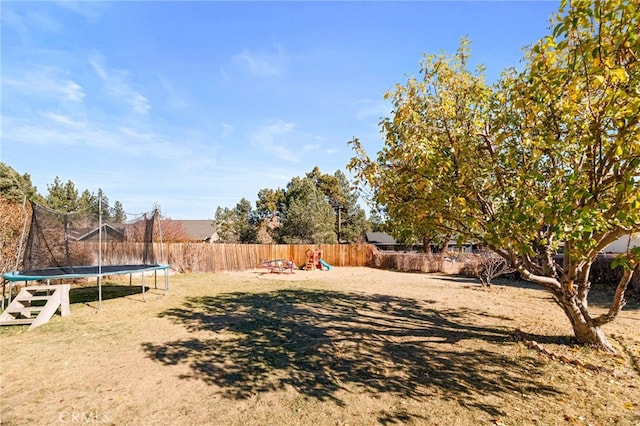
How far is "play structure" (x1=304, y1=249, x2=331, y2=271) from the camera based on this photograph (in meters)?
20.0

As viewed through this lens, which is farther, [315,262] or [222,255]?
[315,262]

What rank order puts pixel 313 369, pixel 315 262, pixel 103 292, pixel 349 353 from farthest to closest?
pixel 315 262 < pixel 103 292 < pixel 349 353 < pixel 313 369

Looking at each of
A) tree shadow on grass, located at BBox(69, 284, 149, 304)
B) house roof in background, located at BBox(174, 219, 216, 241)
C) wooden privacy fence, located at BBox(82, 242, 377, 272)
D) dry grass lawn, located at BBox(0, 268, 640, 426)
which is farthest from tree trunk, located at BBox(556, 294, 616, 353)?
house roof in background, located at BBox(174, 219, 216, 241)

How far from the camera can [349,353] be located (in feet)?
16.5

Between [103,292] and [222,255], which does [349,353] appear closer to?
[103,292]

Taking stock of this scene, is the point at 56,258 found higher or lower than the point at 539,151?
lower

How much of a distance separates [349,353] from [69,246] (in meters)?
9.25

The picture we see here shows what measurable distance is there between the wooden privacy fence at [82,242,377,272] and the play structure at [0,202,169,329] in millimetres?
642

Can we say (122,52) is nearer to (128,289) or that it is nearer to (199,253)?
(128,289)

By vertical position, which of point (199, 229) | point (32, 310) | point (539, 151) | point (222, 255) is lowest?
point (32, 310)

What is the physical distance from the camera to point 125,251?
38.9 feet

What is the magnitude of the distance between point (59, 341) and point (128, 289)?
6.07 metres

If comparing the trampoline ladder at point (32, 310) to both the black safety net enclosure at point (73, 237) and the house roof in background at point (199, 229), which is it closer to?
the black safety net enclosure at point (73, 237)

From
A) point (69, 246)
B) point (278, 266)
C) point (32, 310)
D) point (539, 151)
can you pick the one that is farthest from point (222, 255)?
point (539, 151)
